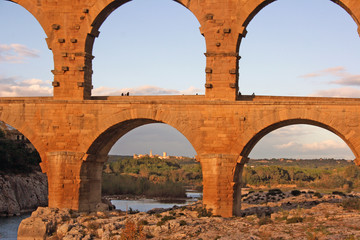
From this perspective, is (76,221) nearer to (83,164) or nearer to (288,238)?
(83,164)

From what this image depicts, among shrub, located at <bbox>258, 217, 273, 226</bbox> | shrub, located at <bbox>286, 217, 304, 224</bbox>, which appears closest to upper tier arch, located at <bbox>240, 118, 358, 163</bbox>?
shrub, located at <bbox>258, 217, 273, 226</bbox>

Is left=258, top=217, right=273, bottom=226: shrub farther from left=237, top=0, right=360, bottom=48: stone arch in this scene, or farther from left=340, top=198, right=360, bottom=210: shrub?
left=237, top=0, right=360, bottom=48: stone arch

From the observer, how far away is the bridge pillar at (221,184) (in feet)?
60.8

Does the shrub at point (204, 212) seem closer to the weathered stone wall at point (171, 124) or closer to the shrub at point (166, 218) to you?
the weathered stone wall at point (171, 124)

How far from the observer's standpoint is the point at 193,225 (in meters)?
16.8

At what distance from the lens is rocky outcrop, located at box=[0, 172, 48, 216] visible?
30609 millimetres

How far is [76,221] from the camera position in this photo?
61.4ft

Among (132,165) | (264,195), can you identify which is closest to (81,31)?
(264,195)

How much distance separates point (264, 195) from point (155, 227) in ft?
44.7

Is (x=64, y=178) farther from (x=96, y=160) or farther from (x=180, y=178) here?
(x=180, y=178)

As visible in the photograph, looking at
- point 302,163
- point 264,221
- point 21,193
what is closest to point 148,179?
point 21,193

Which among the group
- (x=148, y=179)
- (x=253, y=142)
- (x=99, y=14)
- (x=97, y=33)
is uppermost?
(x=99, y=14)

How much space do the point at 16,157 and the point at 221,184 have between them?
74.5 feet

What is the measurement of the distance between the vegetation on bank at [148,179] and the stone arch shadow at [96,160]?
1838cm
